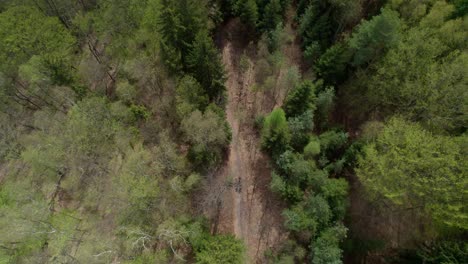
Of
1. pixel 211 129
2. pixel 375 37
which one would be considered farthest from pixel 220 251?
pixel 375 37

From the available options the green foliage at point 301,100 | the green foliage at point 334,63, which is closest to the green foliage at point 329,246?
the green foliage at point 301,100

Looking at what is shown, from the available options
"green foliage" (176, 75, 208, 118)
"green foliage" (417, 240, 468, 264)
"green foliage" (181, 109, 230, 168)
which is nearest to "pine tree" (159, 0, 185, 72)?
"green foliage" (176, 75, 208, 118)

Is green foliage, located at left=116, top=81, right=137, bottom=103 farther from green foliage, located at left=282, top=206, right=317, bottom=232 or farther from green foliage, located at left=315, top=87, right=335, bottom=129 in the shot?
green foliage, located at left=282, top=206, right=317, bottom=232

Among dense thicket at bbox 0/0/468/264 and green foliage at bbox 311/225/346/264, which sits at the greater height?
dense thicket at bbox 0/0/468/264

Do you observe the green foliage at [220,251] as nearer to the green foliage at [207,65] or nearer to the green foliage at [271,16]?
the green foliage at [207,65]

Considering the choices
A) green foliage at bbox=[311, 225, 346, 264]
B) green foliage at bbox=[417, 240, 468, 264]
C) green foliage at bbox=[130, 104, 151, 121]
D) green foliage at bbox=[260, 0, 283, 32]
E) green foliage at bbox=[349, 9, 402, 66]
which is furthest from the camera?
green foliage at bbox=[260, 0, 283, 32]

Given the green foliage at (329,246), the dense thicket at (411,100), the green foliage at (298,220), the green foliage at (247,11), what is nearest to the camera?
the dense thicket at (411,100)
